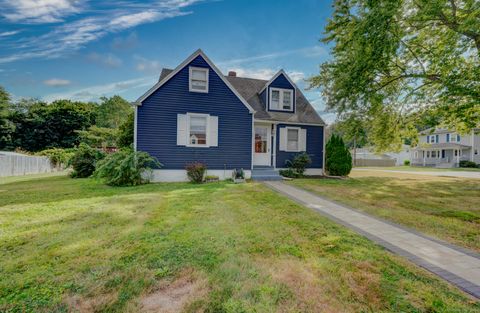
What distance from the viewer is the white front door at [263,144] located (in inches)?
537

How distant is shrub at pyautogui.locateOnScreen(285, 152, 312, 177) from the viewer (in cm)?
1366

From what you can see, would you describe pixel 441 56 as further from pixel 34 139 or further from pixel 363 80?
pixel 34 139

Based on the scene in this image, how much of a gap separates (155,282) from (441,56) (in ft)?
40.9

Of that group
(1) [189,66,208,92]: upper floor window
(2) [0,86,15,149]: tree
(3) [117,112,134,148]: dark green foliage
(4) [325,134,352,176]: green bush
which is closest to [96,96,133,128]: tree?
(2) [0,86,15,149]: tree

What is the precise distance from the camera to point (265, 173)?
12.7 metres

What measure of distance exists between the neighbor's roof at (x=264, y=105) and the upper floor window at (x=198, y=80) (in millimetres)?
3159

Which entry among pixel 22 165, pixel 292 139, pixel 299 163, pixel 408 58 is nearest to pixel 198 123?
pixel 292 139

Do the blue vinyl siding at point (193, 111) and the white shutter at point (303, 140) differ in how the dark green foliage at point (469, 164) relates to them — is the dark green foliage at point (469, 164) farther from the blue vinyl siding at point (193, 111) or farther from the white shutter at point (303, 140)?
the blue vinyl siding at point (193, 111)

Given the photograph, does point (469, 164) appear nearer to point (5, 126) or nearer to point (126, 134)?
point (126, 134)

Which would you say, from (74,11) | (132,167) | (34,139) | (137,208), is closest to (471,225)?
(137,208)

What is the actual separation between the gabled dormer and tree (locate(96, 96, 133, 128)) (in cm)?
3510

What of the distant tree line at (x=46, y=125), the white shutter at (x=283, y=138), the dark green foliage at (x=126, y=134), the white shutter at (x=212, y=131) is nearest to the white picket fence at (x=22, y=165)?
the dark green foliage at (x=126, y=134)

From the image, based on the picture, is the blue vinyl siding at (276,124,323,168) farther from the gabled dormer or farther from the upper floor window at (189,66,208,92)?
the upper floor window at (189,66,208,92)

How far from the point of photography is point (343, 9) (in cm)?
1058
